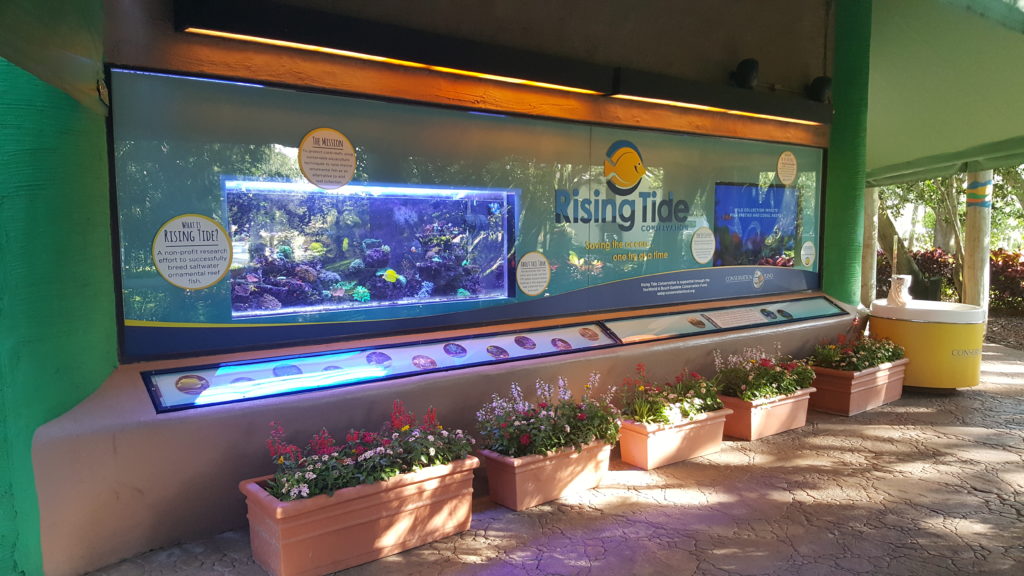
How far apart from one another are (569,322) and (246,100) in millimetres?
3234

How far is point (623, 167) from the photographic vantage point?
6734 millimetres

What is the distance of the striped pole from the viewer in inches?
454

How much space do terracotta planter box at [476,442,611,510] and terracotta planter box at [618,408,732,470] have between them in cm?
49

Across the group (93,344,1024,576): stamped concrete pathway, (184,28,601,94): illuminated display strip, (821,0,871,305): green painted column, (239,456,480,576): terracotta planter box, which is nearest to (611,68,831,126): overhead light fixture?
(184,28,601,94): illuminated display strip

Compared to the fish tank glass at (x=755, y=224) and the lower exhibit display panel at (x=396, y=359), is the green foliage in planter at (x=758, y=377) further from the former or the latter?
the fish tank glass at (x=755, y=224)

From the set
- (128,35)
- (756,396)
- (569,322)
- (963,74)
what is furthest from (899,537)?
(963,74)

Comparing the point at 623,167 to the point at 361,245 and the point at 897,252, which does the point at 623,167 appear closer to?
the point at 361,245

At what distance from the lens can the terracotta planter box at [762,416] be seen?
6223mm

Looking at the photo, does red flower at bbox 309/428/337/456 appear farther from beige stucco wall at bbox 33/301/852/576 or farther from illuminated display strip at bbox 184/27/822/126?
illuminated display strip at bbox 184/27/822/126

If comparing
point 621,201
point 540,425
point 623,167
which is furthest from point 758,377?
point 540,425

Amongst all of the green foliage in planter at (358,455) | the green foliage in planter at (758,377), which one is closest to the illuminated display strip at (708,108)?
the green foliage in planter at (758,377)

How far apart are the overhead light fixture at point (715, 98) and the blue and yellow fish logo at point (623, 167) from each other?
A: 0.47 m

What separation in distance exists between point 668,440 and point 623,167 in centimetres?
267

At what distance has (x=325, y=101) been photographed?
480 cm
